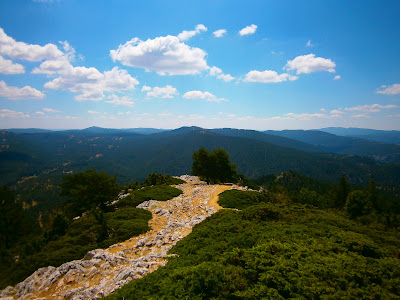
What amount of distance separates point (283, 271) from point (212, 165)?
4138cm

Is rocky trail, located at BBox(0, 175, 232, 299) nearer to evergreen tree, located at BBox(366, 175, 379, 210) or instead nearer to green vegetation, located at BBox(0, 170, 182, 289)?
green vegetation, located at BBox(0, 170, 182, 289)

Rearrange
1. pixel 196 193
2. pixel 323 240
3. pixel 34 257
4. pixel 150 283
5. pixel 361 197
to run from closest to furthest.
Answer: pixel 150 283 → pixel 323 240 → pixel 34 257 → pixel 196 193 → pixel 361 197

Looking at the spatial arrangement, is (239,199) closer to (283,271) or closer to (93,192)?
(283,271)

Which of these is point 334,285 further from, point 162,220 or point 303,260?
point 162,220

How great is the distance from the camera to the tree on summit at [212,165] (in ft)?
161

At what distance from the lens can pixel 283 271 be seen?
27.1ft

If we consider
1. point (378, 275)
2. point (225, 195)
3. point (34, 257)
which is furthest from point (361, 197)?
point (34, 257)

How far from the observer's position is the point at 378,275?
26.6 ft

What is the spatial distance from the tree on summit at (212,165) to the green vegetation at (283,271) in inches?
1403

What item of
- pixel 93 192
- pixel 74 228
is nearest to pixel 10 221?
pixel 93 192

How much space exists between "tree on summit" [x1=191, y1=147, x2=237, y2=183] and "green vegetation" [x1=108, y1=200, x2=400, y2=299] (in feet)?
117

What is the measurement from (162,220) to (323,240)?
53.8 feet

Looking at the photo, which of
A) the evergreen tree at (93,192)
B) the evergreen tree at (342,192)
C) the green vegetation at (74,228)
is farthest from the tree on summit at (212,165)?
the evergreen tree at (342,192)

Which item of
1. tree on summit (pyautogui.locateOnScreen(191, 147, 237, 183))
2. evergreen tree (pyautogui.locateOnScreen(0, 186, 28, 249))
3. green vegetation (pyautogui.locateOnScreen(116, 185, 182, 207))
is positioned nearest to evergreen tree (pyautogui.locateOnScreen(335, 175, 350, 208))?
tree on summit (pyautogui.locateOnScreen(191, 147, 237, 183))
